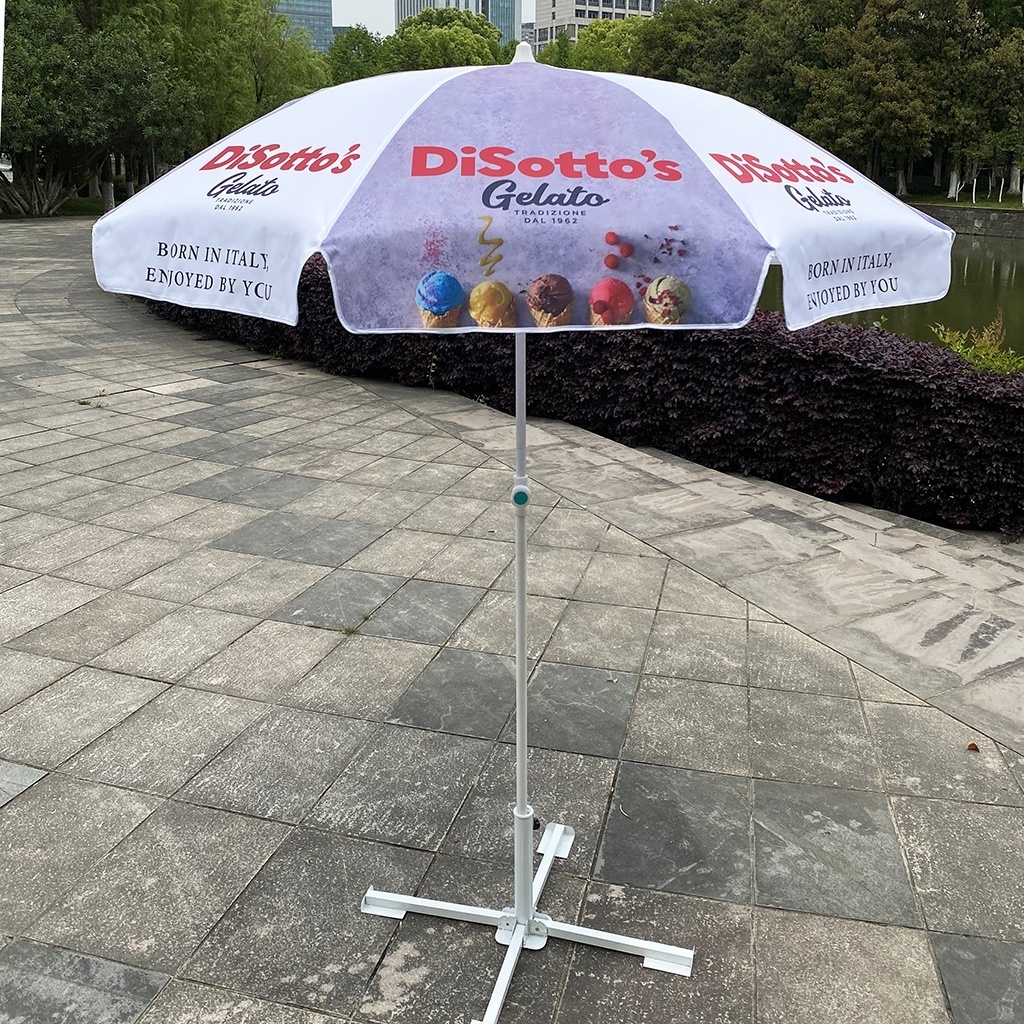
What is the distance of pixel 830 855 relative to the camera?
120 inches

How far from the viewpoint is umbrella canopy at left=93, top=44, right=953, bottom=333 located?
201 centimetres

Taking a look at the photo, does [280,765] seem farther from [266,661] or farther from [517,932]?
[517,932]

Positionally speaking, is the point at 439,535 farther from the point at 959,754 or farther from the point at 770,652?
the point at 959,754

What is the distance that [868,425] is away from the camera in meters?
6.90

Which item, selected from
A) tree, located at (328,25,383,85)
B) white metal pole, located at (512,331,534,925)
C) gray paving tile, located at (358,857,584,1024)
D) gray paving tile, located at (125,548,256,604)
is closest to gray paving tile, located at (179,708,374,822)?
gray paving tile, located at (358,857,584,1024)

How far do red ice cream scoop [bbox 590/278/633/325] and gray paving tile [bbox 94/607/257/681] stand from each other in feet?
9.46

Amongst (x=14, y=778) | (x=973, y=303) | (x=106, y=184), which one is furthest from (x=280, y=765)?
(x=106, y=184)

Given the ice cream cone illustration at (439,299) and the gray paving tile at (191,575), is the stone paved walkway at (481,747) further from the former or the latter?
the ice cream cone illustration at (439,299)

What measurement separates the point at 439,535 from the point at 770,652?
2232mm

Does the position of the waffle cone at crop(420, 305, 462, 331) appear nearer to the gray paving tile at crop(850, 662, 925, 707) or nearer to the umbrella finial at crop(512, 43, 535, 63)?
the umbrella finial at crop(512, 43, 535, 63)

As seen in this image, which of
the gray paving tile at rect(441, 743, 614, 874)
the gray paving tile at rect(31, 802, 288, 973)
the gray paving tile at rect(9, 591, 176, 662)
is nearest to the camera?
the gray paving tile at rect(31, 802, 288, 973)

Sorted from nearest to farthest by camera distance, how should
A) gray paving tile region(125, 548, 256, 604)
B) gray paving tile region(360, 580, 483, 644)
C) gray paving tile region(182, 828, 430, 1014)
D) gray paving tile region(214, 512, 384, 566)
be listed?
gray paving tile region(182, 828, 430, 1014) < gray paving tile region(360, 580, 483, 644) < gray paving tile region(125, 548, 256, 604) < gray paving tile region(214, 512, 384, 566)

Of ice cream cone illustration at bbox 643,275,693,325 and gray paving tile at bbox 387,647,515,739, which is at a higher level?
ice cream cone illustration at bbox 643,275,693,325

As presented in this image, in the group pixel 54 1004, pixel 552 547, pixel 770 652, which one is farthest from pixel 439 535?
pixel 54 1004
